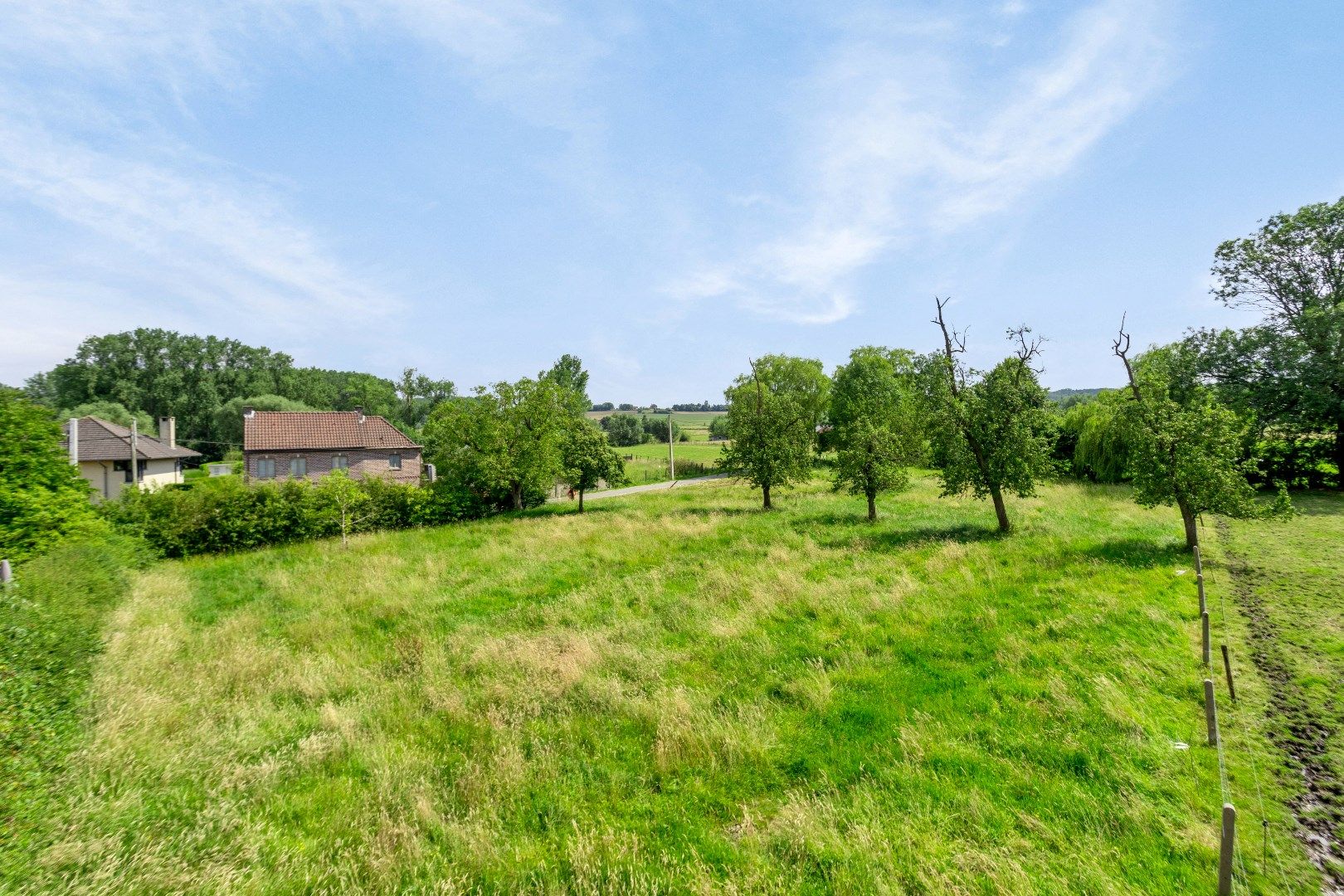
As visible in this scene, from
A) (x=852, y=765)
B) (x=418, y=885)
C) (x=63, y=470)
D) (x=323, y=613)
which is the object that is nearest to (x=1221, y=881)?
(x=852, y=765)

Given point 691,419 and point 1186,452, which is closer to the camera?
point 1186,452

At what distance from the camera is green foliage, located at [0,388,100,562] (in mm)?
13086

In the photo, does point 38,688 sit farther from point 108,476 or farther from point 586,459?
point 108,476

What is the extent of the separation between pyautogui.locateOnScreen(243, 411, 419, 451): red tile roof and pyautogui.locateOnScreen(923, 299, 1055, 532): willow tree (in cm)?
4350

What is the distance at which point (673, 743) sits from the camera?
287 inches

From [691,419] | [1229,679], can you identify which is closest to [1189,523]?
[1229,679]

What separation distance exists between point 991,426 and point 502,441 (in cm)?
2471

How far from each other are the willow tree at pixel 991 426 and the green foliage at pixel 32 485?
93.0ft

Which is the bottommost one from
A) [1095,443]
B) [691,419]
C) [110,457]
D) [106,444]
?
[1095,443]

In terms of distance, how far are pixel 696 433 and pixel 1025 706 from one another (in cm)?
12136

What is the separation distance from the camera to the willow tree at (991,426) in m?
19.8

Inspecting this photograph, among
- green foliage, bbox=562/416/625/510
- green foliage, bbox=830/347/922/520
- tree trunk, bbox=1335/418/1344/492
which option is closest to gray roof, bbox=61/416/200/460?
green foliage, bbox=562/416/625/510

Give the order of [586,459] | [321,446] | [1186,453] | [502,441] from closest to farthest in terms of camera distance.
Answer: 1. [1186,453]
2. [502,441]
3. [586,459]
4. [321,446]

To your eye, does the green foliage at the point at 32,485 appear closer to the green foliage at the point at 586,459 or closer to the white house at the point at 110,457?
the green foliage at the point at 586,459
